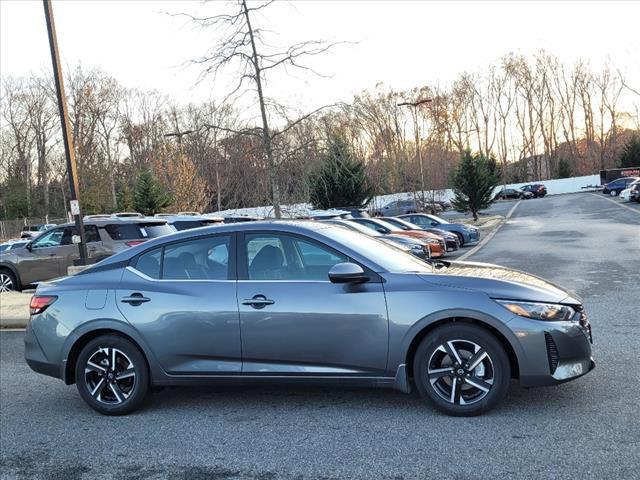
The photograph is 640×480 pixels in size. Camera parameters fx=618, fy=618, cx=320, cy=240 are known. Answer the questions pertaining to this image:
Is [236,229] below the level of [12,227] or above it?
below

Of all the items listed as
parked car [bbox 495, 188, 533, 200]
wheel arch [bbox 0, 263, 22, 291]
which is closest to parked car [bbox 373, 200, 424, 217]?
parked car [bbox 495, 188, 533, 200]

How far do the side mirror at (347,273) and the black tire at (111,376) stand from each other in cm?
179

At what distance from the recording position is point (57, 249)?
1445cm

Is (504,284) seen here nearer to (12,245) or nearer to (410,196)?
(12,245)

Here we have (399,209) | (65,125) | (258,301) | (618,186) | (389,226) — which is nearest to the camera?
(258,301)

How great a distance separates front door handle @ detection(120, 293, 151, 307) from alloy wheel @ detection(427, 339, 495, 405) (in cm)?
235

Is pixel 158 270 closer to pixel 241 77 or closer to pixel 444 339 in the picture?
pixel 444 339

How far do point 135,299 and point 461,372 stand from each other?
2663 mm

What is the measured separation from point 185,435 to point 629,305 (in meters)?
6.59

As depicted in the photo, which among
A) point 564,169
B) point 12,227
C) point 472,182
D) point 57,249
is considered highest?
point 564,169

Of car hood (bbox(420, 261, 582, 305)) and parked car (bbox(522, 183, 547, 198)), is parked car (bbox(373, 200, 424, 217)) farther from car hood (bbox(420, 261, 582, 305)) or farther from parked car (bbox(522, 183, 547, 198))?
car hood (bbox(420, 261, 582, 305))

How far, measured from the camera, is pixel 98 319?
5.14 m

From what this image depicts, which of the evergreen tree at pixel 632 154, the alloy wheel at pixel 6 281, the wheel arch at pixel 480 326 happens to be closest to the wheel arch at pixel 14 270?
the alloy wheel at pixel 6 281

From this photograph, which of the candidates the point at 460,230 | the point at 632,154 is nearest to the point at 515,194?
the point at 632,154
